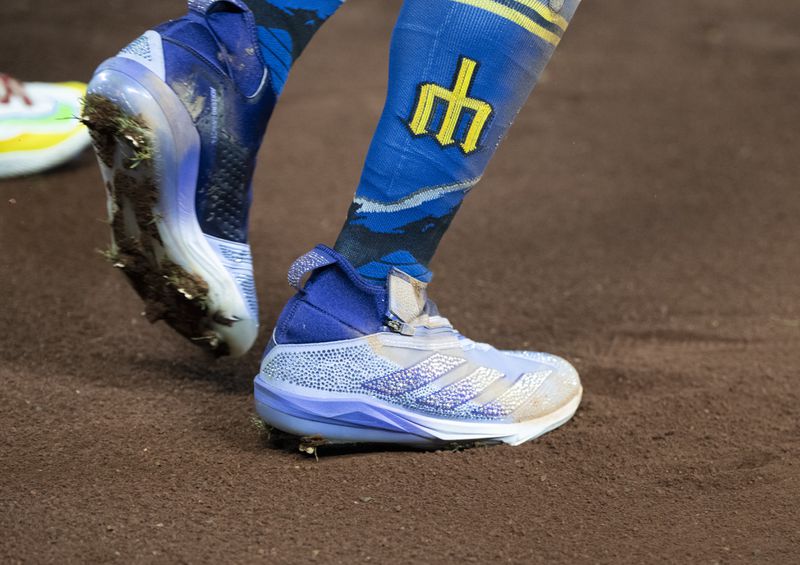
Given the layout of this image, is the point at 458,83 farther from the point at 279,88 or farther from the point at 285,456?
the point at 285,456

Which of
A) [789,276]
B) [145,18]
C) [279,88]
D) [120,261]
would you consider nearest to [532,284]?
[789,276]

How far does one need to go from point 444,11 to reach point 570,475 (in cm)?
56

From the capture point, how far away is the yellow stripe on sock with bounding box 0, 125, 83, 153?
1907mm

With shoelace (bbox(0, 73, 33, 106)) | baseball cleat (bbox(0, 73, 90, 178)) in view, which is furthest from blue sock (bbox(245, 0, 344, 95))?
shoelace (bbox(0, 73, 33, 106))

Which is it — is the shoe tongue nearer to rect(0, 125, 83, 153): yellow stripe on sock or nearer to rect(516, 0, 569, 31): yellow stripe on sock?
rect(516, 0, 569, 31): yellow stripe on sock

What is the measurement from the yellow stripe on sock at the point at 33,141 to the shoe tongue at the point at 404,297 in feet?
3.64

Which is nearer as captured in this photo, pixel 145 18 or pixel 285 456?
pixel 285 456

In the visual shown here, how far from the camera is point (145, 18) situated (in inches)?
139

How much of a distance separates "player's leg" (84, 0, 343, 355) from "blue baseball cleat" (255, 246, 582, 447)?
5.3 inches

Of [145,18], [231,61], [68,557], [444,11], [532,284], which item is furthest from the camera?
[145,18]

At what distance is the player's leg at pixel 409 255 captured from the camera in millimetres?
1092

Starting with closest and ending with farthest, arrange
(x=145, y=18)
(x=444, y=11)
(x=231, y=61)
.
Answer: (x=444, y=11)
(x=231, y=61)
(x=145, y=18)

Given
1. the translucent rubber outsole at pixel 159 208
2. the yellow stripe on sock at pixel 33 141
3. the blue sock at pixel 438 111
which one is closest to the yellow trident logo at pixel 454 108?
the blue sock at pixel 438 111

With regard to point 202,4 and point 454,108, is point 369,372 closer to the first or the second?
point 454,108
